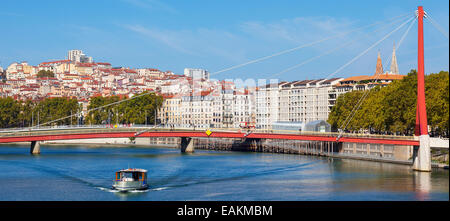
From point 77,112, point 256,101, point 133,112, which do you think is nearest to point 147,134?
point 133,112

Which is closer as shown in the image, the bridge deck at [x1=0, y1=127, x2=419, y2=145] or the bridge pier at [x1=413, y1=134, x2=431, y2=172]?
the bridge pier at [x1=413, y1=134, x2=431, y2=172]

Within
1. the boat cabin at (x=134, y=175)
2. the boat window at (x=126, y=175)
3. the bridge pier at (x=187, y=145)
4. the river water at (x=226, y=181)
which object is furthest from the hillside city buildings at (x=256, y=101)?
the boat cabin at (x=134, y=175)

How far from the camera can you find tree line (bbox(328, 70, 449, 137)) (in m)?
32.6

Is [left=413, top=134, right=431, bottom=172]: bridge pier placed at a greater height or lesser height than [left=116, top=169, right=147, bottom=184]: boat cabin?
greater

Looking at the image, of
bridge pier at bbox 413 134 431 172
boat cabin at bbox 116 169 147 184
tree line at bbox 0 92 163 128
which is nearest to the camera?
boat cabin at bbox 116 169 147 184

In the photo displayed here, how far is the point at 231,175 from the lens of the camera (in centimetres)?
3075

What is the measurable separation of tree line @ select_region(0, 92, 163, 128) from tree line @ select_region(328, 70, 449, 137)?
29.0m

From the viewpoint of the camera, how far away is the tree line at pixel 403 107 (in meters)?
32.6

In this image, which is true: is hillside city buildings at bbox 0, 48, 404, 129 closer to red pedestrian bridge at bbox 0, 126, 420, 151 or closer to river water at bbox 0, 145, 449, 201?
red pedestrian bridge at bbox 0, 126, 420, 151

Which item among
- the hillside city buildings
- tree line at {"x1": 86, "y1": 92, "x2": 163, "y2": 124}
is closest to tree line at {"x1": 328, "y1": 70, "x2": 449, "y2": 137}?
the hillside city buildings

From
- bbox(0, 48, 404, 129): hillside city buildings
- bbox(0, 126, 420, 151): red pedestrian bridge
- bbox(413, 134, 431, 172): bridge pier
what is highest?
bbox(0, 48, 404, 129): hillside city buildings

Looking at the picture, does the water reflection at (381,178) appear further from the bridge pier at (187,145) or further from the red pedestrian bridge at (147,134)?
the bridge pier at (187,145)
